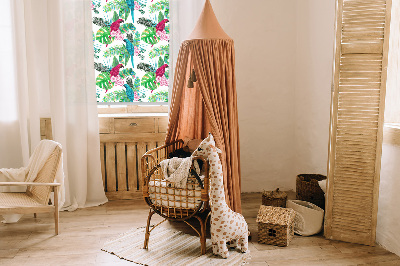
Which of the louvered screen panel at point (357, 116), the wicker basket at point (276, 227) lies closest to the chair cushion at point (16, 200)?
the wicker basket at point (276, 227)

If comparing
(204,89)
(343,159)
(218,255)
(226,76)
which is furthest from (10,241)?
(343,159)

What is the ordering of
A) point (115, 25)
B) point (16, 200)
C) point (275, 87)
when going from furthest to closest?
1. point (275, 87)
2. point (115, 25)
3. point (16, 200)

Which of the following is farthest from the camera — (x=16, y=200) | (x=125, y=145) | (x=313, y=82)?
(x=125, y=145)

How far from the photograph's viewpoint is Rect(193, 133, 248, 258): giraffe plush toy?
2482 mm

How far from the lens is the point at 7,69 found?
3.42 metres

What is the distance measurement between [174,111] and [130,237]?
1101 mm

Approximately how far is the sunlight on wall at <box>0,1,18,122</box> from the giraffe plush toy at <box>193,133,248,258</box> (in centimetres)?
206

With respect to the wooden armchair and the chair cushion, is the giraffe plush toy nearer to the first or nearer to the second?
the wooden armchair

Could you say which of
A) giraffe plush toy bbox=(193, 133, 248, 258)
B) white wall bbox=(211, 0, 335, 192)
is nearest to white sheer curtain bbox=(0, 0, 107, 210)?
white wall bbox=(211, 0, 335, 192)

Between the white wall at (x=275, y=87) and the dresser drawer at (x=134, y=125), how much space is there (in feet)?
3.41

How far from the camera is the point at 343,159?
2.77 meters

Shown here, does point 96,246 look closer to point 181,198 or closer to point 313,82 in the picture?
point 181,198

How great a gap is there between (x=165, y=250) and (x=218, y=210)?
0.54 metres

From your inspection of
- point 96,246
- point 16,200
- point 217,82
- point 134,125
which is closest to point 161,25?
point 134,125
